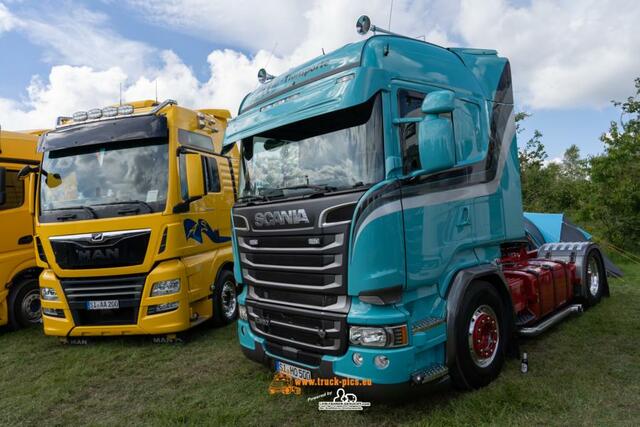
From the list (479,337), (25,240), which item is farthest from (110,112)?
(479,337)

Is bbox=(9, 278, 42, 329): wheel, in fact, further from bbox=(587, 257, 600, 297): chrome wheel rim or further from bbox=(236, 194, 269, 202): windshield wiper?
bbox=(587, 257, 600, 297): chrome wheel rim

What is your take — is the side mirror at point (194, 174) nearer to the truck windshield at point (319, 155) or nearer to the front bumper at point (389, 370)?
the truck windshield at point (319, 155)

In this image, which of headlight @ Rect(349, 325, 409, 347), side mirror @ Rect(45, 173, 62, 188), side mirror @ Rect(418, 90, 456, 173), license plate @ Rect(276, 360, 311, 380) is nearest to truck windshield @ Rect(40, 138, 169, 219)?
side mirror @ Rect(45, 173, 62, 188)

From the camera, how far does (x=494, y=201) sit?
419 cm

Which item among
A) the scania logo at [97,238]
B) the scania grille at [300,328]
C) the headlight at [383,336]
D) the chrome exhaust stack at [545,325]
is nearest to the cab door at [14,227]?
the scania logo at [97,238]

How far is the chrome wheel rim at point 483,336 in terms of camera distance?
3.74m

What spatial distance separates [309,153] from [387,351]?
1.68 m

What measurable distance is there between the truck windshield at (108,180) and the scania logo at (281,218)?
84.2 inches

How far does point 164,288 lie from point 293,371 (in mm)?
2468

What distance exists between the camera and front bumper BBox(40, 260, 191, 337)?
5.44m

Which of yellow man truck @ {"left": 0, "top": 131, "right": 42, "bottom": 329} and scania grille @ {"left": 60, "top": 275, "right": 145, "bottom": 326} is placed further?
yellow man truck @ {"left": 0, "top": 131, "right": 42, "bottom": 329}

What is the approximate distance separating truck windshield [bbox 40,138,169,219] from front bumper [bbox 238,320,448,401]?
3.20 metres

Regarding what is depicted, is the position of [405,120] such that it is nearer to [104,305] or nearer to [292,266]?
[292,266]

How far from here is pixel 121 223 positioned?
5.36m
